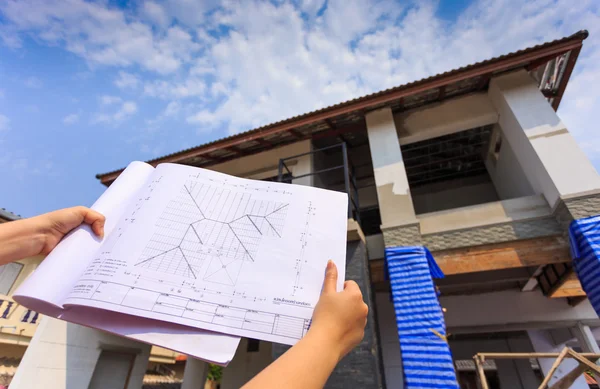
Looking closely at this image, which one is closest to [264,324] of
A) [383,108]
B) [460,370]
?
[383,108]

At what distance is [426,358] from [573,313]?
19.1 feet

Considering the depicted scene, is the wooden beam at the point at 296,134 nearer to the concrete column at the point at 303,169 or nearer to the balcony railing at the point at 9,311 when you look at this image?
the concrete column at the point at 303,169

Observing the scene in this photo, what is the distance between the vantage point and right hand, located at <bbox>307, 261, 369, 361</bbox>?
76 cm

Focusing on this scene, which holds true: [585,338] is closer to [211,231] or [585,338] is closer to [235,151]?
[211,231]

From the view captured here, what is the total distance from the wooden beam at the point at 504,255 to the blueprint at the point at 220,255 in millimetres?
4486

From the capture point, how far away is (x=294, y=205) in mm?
1351

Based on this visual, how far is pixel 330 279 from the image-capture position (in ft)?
3.21

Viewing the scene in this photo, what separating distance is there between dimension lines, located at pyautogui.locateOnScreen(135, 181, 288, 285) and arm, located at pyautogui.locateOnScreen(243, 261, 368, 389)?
41 cm

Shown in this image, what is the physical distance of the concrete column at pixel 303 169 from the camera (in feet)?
22.8

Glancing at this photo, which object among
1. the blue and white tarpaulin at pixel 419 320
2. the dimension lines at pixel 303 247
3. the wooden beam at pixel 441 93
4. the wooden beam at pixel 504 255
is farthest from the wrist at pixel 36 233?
the wooden beam at pixel 441 93

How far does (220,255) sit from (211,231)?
0.14m

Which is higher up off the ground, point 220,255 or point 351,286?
point 220,255

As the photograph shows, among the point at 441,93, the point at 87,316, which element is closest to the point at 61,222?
the point at 87,316

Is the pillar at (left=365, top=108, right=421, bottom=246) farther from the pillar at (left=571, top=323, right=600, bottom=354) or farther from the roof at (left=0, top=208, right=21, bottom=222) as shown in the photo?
the roof at (left=0, top=208, right=21, bottom=222)
